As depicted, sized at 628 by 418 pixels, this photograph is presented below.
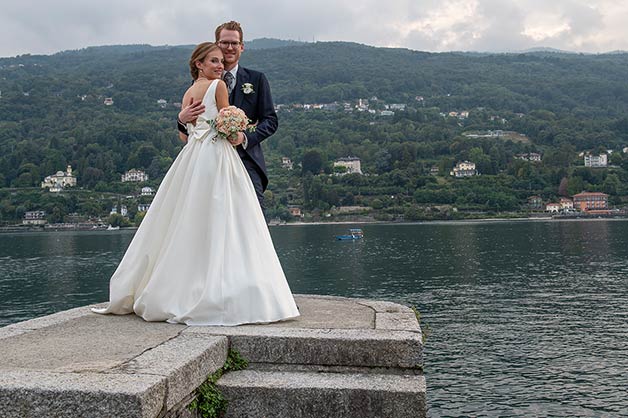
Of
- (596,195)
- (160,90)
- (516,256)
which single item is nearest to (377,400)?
(516,256)

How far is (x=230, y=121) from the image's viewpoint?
17.1 ft

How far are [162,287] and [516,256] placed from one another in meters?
49.9

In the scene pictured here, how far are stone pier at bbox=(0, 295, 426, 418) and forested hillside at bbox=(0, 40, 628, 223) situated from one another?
110406 mm

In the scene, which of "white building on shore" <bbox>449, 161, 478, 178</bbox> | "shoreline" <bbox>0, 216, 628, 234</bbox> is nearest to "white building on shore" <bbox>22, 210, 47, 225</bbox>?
"shoreline" <bbox>0, 216, 628, 234</bbox>

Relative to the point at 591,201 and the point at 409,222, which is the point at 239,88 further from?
the point at 591,201

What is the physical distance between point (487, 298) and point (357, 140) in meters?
125

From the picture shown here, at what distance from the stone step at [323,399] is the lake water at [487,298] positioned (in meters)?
10.4

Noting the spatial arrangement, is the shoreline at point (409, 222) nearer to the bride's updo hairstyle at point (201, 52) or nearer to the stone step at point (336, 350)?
the bride's updo hairstyle at point (201, 52)

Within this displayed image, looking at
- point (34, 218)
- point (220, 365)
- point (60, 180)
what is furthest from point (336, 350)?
point (60, 180)

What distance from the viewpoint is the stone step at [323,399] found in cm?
393

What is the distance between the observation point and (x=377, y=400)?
3.94 metres

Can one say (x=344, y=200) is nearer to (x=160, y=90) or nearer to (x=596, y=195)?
(x=596, y=195)

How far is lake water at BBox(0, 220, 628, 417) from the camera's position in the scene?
1574 cm

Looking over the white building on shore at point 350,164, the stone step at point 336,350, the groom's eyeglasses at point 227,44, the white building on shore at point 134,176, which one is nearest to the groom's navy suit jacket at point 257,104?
the groom's eyeglasses at point 227,44
